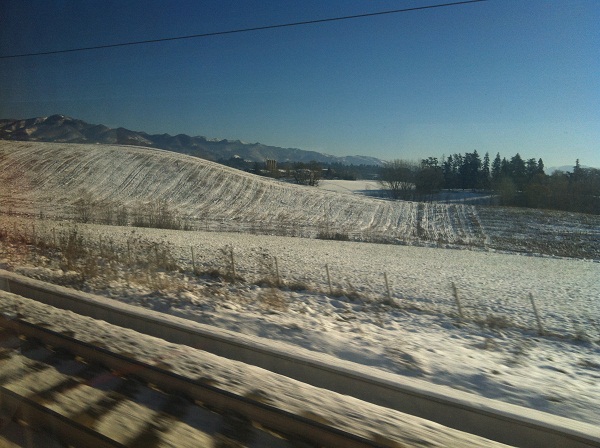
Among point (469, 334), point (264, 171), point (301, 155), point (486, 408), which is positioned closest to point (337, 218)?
point (301, 155)

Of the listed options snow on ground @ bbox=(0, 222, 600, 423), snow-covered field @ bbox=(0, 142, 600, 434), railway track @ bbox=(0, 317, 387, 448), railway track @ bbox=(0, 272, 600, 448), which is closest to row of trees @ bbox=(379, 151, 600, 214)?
snow-covered field @ bbox=(0, 142, 600, 434)

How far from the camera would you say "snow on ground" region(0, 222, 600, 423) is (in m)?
6.61

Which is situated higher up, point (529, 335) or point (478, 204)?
point (478, 204)

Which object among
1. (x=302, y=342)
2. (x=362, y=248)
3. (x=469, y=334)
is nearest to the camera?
(x=302, y=342)

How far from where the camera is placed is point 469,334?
Answer: 30.5 feet

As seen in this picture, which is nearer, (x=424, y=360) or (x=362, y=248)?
(x=424, y=360)

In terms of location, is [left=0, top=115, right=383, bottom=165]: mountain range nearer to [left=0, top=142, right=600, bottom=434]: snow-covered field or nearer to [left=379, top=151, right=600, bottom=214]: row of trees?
[left=379, top=151, right=600, bottom=214]: row of trees

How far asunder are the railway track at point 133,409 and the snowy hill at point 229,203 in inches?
647

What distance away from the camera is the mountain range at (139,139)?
20.9 metres

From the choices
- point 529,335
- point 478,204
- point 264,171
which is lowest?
point 529,335

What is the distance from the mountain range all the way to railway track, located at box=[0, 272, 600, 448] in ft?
47.6

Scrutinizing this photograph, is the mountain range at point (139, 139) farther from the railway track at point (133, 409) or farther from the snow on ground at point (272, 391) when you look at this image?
the railway track at point (133, 409)

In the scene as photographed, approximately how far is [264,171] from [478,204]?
813 inches

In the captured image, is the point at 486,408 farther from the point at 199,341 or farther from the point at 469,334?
the point at 469,334
